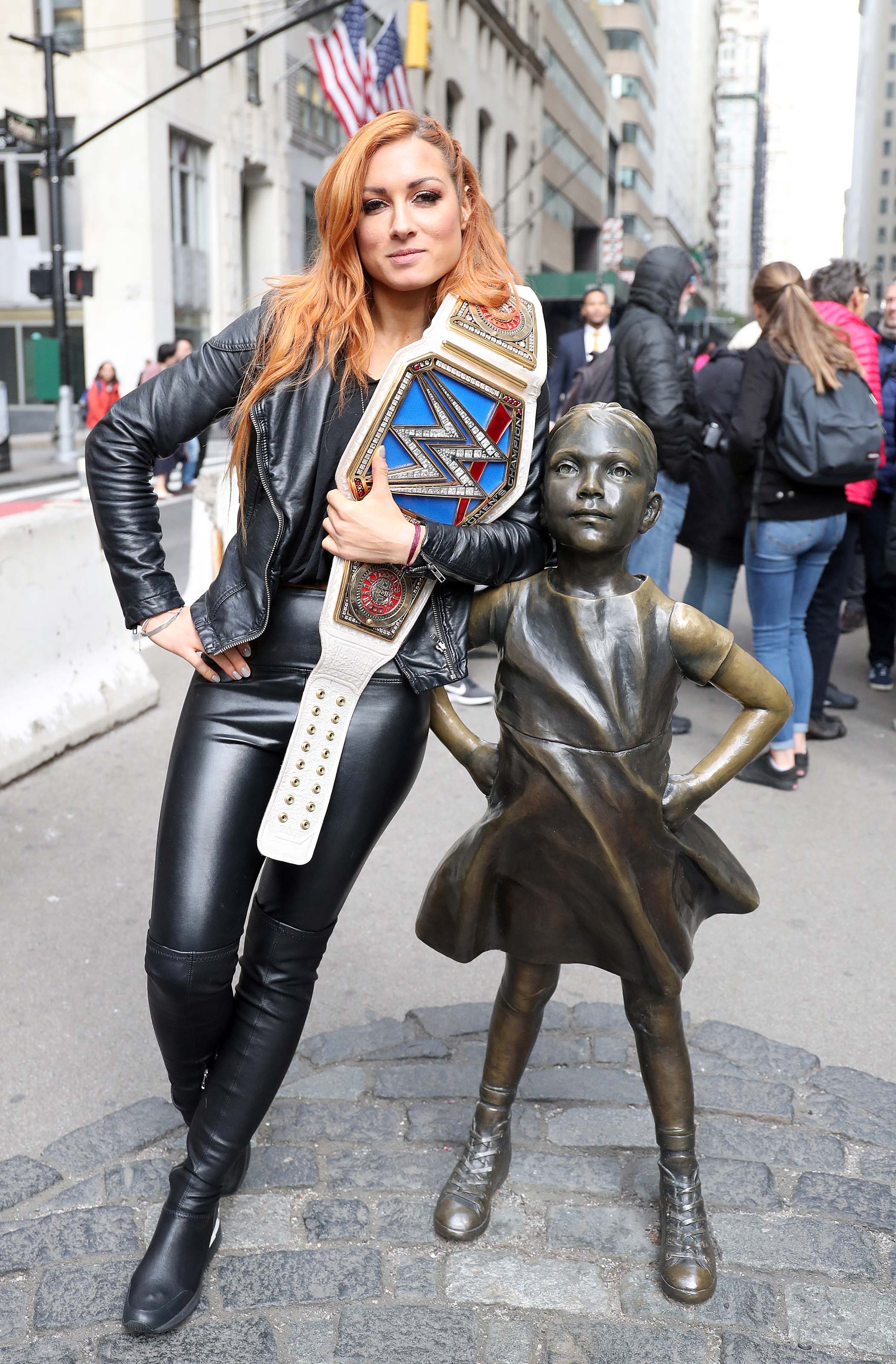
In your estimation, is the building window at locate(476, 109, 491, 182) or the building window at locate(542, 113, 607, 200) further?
the building window at locate(542, 113, 607, 200)

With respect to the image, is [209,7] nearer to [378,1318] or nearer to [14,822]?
[14,822]

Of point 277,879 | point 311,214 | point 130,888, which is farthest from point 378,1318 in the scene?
point 311,214

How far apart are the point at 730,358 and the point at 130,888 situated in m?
4.29

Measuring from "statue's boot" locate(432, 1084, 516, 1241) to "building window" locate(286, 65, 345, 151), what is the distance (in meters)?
34.9

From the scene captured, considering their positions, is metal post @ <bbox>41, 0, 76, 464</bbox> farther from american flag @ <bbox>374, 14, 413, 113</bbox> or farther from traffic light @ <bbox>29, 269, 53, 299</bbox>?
american flag @ <bbox>374, 14, 413, 113</bbox>

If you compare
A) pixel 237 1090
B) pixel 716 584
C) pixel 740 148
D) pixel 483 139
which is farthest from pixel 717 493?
pixel 740 148

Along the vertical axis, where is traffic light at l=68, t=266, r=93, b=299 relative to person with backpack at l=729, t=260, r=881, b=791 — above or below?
above

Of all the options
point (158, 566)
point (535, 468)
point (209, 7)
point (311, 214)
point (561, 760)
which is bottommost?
point (561, 760)

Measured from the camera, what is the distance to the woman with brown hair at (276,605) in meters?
2.36

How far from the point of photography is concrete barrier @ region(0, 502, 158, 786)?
18.4 feet

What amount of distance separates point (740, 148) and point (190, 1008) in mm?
212909

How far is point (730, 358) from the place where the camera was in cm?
682

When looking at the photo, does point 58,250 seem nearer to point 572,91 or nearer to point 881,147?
point 572,91

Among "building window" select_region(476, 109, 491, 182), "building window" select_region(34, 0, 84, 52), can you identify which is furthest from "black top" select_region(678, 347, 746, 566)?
"building window" select_region(476, 109, 491, 182)
